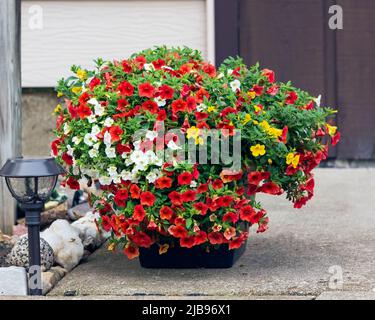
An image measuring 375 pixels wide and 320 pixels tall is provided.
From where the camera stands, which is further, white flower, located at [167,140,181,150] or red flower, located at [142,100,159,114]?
red flower, located at [142,100,159,114]

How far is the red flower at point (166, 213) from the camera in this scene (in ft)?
17.7

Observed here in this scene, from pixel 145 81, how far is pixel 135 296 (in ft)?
4.04

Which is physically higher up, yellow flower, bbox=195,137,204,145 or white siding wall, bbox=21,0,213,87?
white siding wall, bbox=21,0,213,87

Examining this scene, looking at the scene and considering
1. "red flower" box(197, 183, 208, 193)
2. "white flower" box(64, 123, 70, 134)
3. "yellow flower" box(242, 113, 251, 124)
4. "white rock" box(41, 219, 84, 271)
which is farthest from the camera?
"white rock" box(41, 219, 84, 271)

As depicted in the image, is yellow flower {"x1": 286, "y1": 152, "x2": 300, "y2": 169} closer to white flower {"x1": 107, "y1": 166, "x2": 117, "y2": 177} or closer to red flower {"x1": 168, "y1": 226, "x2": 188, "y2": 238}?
red flower {"x1": 168, "y1": 226, "x2": 188, "y2": 238}

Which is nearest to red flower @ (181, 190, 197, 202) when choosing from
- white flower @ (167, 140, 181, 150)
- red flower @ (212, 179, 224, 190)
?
red flower @ (212, 179, 224, 190)

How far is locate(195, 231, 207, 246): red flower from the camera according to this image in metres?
5.44

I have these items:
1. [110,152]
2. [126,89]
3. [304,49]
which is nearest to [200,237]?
[110,152]

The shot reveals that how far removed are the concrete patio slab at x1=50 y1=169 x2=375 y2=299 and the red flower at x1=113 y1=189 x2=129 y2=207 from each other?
1.43ft

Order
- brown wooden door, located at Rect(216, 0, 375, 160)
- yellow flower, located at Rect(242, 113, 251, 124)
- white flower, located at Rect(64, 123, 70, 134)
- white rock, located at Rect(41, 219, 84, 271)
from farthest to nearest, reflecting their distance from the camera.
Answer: brown wooden door, located at Rect(216, 0, 375, 160), white rock, located at Rect(41, 219, 84, 271), white flower, located at Rect(64, 123, 70, 134), yellow flower, located at Rect(242, 113, 251, 124)

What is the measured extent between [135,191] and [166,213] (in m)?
0.21

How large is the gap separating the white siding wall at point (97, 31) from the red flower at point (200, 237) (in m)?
4.13

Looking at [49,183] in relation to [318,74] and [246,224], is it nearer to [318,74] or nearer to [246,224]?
[246,224]

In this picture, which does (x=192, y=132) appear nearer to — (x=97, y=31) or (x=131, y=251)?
(x=131, y=251)
